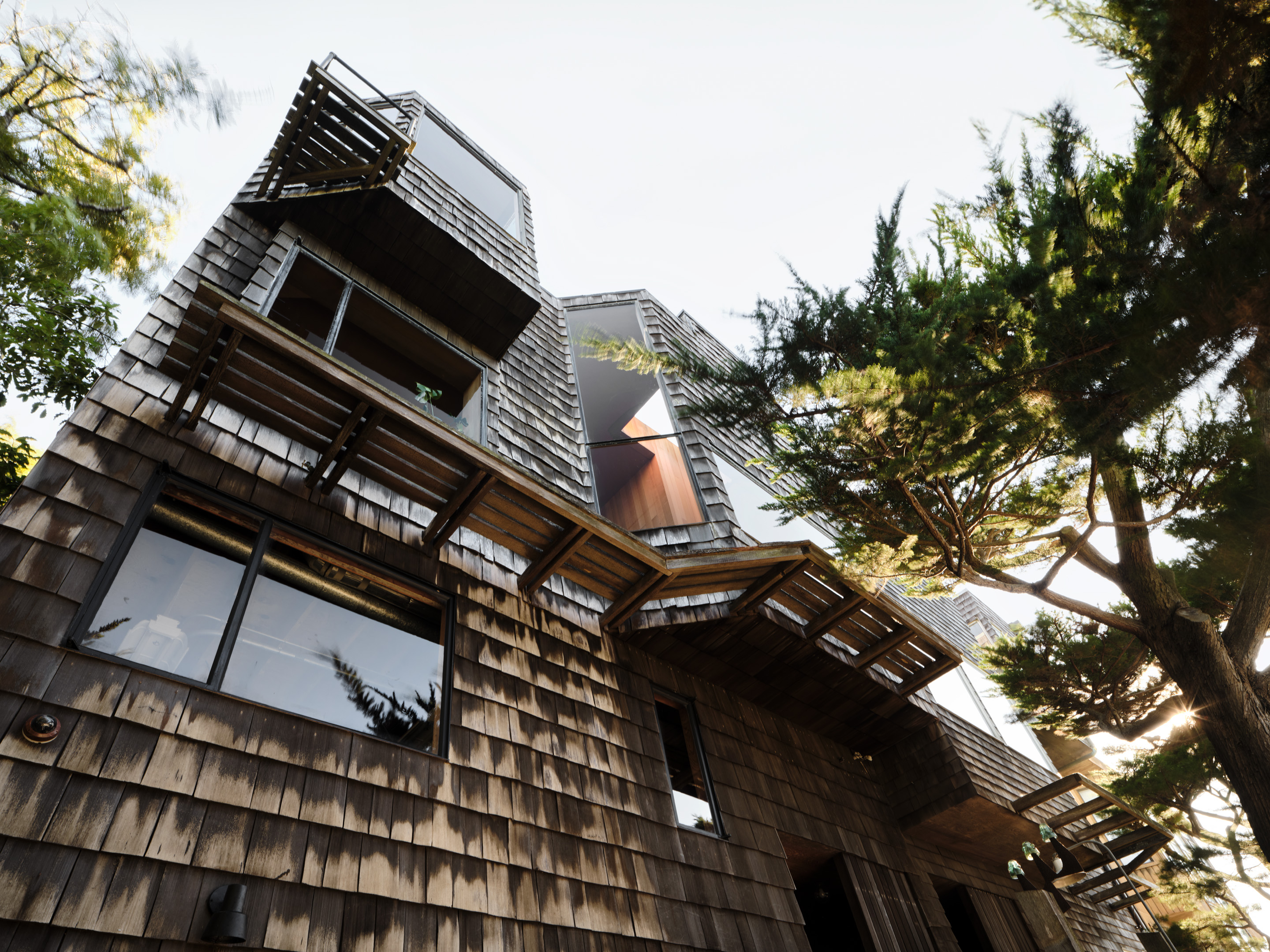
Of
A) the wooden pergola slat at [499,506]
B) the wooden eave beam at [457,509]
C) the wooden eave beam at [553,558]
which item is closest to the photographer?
the wooden pergola slat at [499,506]

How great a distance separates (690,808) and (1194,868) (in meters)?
13.2

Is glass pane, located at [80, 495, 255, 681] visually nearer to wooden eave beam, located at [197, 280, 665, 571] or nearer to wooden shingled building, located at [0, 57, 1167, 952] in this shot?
wooden shingled building, located at [0, 57, 1167, 952]

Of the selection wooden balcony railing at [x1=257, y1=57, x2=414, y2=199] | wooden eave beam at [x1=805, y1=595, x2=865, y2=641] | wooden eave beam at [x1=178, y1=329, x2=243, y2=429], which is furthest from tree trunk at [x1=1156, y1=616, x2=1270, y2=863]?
wooden balcony railing at [x1=257, y1=57, x2=414, y2=199]

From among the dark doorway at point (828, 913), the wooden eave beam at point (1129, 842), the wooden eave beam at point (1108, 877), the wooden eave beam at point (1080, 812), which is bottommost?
the dark doorway at point (828, 913)

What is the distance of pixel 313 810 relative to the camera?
11.0ft

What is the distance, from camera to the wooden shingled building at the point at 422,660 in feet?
9.88

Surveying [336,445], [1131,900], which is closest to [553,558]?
[336,445]

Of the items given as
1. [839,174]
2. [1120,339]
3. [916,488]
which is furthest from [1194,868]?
[839,174]

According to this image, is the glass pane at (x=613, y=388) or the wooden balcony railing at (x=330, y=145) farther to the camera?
the glass pane at (x=613, y=388)

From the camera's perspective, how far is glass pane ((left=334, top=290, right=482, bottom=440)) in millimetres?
6426

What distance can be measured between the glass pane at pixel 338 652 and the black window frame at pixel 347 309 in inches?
62.6

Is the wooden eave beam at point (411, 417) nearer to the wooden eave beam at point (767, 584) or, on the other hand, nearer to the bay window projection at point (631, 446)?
the wooden eave beam at point (767, 584)

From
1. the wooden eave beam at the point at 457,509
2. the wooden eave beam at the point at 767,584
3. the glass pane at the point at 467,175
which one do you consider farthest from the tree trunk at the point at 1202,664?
the glass pane at the point at 467,175

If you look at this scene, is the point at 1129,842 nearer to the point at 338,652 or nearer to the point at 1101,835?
the point at 1101,835
